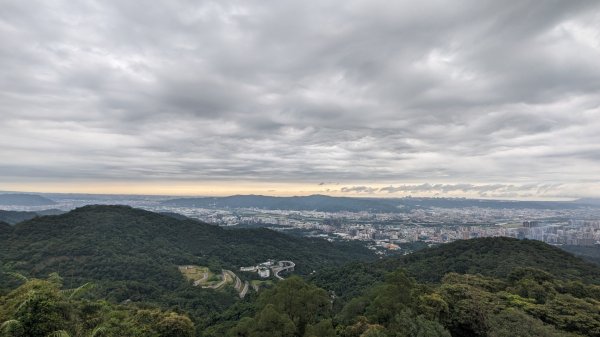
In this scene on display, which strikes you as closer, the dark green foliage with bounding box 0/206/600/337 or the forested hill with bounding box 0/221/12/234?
the dark green foliage with bounding box 0/206/600/337

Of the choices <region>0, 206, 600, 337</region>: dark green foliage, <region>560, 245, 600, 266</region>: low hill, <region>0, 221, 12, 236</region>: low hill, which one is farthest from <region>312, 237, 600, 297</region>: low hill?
<region>0, 221, 12, 236</region>: low hill

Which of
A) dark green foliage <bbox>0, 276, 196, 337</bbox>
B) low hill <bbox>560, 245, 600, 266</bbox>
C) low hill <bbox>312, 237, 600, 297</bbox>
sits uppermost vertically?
dark green foliage <bbox>0, 276, 196, 337</bbox>

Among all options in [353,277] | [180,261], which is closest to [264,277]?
[180,261]

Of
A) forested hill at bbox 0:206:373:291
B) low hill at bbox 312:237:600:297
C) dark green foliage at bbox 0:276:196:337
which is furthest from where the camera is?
forested hill at bbox 0:206:373:291

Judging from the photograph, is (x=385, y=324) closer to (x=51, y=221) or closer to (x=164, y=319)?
(x=164, y=319)

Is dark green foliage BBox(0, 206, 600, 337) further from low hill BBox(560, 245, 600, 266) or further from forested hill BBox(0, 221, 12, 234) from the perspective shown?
low hill BBox(560, 245, 600, 266)

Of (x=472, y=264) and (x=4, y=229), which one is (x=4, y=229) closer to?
(x=4, y=229)

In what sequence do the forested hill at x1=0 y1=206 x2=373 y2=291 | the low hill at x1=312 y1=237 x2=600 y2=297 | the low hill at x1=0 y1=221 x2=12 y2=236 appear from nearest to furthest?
the low hill at x1=312 y1=237 x2=600 y2=297 → the forested hill at x1=0 y1=206 x2=373 y2=291 → the low hill at x1=0 y1=221 x2=12 y2=236
